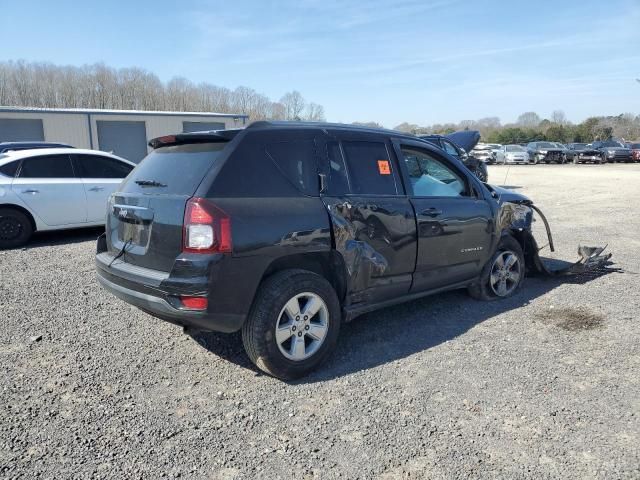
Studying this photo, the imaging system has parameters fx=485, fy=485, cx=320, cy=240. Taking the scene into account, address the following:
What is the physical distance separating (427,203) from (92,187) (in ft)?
20.4

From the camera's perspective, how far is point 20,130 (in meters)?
23.5

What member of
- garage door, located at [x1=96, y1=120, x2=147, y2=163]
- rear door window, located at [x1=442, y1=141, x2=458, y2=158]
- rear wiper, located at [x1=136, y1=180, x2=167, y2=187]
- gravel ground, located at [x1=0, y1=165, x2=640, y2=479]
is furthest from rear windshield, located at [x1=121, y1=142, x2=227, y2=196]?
garage door, located at [x1=96, y1=120, x2=147, y2=163]

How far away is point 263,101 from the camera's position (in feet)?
242

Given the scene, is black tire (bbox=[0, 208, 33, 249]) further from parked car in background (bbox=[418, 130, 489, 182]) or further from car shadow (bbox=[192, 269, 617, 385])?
parked car in background (bbox=[418, 130, 489, 182])

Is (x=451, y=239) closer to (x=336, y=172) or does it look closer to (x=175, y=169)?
(x=336, y=172)

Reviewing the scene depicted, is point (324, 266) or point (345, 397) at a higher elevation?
point (324, 266)

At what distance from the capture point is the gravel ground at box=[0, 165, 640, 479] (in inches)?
105

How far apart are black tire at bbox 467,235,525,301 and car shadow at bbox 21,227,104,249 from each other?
6513mm

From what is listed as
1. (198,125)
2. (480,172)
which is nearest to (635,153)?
(480,172)

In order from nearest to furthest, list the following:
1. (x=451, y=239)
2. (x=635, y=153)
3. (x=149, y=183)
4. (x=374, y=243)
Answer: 1. (x=149, y=183)
2. (x=374, y=243)
3. (x=451, y=239)
4. (x=635, y=153)

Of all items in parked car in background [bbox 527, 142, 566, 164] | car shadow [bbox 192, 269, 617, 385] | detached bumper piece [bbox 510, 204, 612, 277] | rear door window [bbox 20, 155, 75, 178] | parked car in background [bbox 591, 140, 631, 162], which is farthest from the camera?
parked car in background [bbox 591, 140, 631, 162]

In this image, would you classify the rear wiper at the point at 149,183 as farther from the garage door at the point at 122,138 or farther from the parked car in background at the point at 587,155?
the parked car in background at the point at 587,155

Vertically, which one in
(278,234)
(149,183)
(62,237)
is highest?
(149,183)

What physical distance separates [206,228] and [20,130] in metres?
25.2
